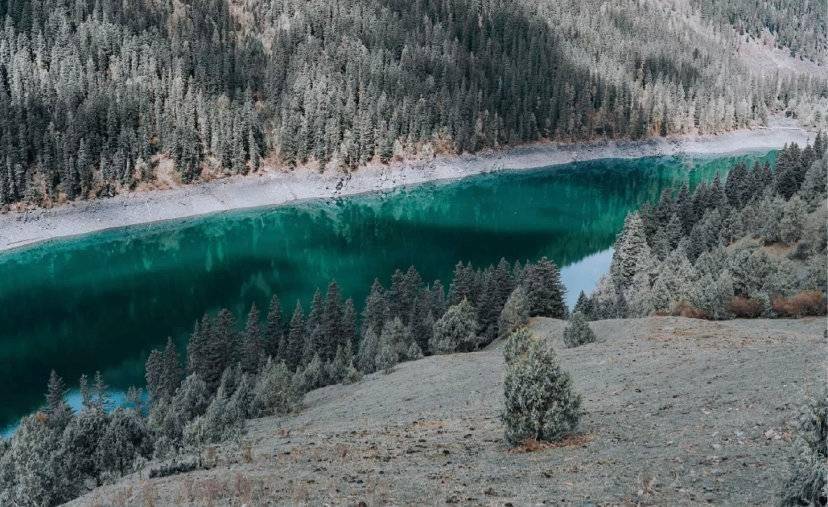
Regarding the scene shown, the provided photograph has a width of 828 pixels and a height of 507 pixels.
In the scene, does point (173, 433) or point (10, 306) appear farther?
point (10, 306)

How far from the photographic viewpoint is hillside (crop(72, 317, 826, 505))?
16984 millimetres

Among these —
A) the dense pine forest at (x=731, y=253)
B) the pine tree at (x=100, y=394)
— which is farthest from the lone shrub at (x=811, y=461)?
the pine tree at (x=100, y=394)

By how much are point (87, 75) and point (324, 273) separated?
90.5 m

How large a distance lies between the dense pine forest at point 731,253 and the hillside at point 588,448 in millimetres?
13195

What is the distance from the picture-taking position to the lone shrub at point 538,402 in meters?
22.3

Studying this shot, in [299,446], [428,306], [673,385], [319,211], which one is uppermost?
[673,385]

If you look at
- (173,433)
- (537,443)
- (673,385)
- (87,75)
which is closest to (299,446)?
(537,443)

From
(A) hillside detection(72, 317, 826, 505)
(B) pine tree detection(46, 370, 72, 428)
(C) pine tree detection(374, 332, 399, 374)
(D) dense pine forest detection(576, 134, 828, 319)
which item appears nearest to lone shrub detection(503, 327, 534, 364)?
(A) hillside detection(72, 317, 826, 505)

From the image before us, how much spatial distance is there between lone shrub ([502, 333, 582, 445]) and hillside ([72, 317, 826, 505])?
74 cm

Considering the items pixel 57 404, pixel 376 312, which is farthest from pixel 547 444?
pixel 57 404

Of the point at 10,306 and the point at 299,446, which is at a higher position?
the point at 299,446

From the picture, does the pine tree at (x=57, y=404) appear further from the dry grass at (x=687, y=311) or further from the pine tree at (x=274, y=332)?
the dry grass at (x=687, y=311)

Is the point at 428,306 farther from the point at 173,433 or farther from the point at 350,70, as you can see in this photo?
the point at 350,70

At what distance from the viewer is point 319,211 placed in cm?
15212
